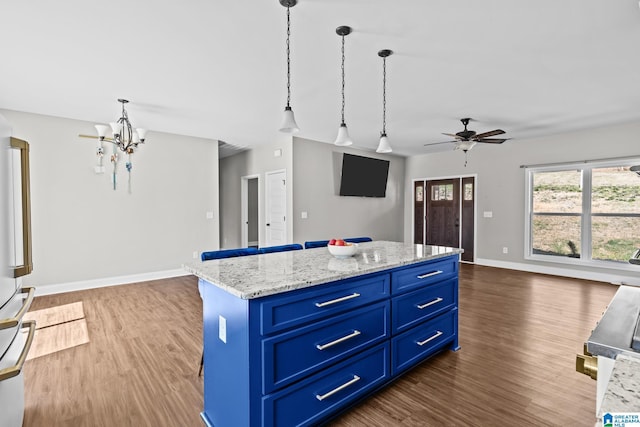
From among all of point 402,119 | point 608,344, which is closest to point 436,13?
point 608,344

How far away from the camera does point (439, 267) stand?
2445 millimetres

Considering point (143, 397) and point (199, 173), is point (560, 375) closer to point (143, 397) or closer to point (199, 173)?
point (143, 397)

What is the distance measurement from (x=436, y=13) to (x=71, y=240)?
A: 17.2 feet

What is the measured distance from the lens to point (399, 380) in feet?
7.22

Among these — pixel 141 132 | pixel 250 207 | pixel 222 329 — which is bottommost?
pixel 222 329

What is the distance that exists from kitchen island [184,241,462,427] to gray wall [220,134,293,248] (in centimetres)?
384

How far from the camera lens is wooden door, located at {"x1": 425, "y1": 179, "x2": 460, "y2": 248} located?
6941 millimetres

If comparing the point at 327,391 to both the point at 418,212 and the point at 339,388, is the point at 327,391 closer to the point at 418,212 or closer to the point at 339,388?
the point at 339,388

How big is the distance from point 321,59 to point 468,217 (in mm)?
5318

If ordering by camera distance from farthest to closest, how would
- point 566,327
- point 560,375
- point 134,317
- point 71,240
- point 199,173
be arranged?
1. point 199,173
2. point 71,240
3. point 134,317
4. point 566,327
5. point 560,375

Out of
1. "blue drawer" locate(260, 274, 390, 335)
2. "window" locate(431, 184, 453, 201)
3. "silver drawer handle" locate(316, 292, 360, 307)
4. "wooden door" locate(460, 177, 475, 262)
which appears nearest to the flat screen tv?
"window" locate(431, 184, 453, 201)

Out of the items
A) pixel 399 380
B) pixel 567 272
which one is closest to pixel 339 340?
pixel 399 380

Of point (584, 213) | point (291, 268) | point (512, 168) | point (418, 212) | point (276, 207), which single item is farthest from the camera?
point (418, 212)

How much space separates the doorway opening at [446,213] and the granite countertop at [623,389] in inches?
258
